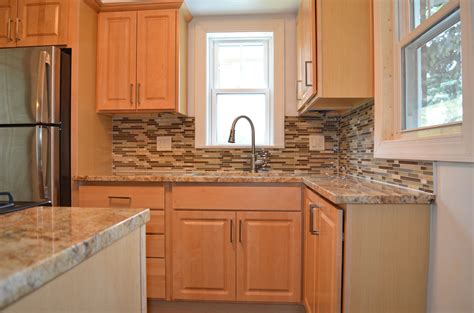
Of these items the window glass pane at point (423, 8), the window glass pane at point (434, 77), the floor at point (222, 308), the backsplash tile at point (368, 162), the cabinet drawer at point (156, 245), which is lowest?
the floor at point (222, 308)

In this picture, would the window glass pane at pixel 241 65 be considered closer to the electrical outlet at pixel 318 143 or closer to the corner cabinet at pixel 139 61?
the corner cabinet at pixel 139 61

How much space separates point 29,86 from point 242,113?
4.95 feet

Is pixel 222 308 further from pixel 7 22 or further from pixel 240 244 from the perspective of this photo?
pixel 7 22

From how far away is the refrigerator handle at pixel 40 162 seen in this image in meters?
1.79

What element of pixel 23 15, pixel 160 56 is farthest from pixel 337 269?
pixel 23 15

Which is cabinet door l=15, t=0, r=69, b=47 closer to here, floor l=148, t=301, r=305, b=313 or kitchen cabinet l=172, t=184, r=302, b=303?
kitchen cabinet l=172, t=184, r=302, b=303

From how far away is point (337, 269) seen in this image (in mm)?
1039

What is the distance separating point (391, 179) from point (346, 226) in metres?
0.52

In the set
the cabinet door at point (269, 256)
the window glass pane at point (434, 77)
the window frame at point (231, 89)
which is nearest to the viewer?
the window glass pane at point (434, 77)

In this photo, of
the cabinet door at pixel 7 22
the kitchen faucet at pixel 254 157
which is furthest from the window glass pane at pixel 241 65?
the cabinet door at pixel 7 22

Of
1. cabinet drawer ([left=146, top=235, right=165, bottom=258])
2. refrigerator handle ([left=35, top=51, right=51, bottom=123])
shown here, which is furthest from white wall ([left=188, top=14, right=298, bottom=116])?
cabinet drawer ([left=146, top=235, right=165, bottom=258])

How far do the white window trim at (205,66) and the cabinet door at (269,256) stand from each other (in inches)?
28.6

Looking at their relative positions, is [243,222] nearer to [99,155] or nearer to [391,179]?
[391,179]

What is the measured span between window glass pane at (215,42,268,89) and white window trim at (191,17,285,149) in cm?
14
